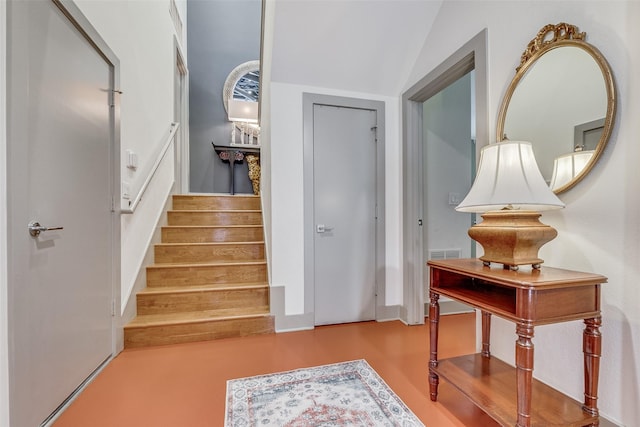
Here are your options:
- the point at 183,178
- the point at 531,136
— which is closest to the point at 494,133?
the point at 531,136

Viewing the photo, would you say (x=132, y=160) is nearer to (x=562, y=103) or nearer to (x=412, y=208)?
(x=412, y=208)

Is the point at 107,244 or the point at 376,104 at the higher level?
the point at 376,104

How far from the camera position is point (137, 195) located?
2422 mm

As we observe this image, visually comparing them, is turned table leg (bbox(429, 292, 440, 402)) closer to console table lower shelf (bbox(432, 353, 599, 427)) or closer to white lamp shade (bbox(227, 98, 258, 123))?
console table lower shelf (bbox(432, 353, 599, 427))

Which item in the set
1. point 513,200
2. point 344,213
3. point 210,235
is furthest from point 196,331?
point 513,200

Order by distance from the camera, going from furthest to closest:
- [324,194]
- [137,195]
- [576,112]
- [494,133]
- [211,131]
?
[211,131] → [324,194] → [137,195] → [494,133] → [576,112]

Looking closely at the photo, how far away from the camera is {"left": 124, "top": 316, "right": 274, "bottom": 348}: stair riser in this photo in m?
2.15

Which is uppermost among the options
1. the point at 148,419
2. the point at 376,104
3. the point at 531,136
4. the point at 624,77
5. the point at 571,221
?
the point at 376,104

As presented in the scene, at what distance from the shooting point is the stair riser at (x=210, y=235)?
309cm

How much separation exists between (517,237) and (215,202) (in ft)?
11.1

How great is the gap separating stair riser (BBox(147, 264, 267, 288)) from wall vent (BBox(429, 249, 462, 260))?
1.74 m

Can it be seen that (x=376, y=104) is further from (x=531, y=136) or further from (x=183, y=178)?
(x=183, y=178)

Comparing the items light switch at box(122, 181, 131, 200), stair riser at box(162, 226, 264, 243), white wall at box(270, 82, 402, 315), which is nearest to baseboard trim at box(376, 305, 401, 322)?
white wall at box(270, 82, 402, 315)

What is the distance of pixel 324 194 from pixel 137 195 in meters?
1.64
